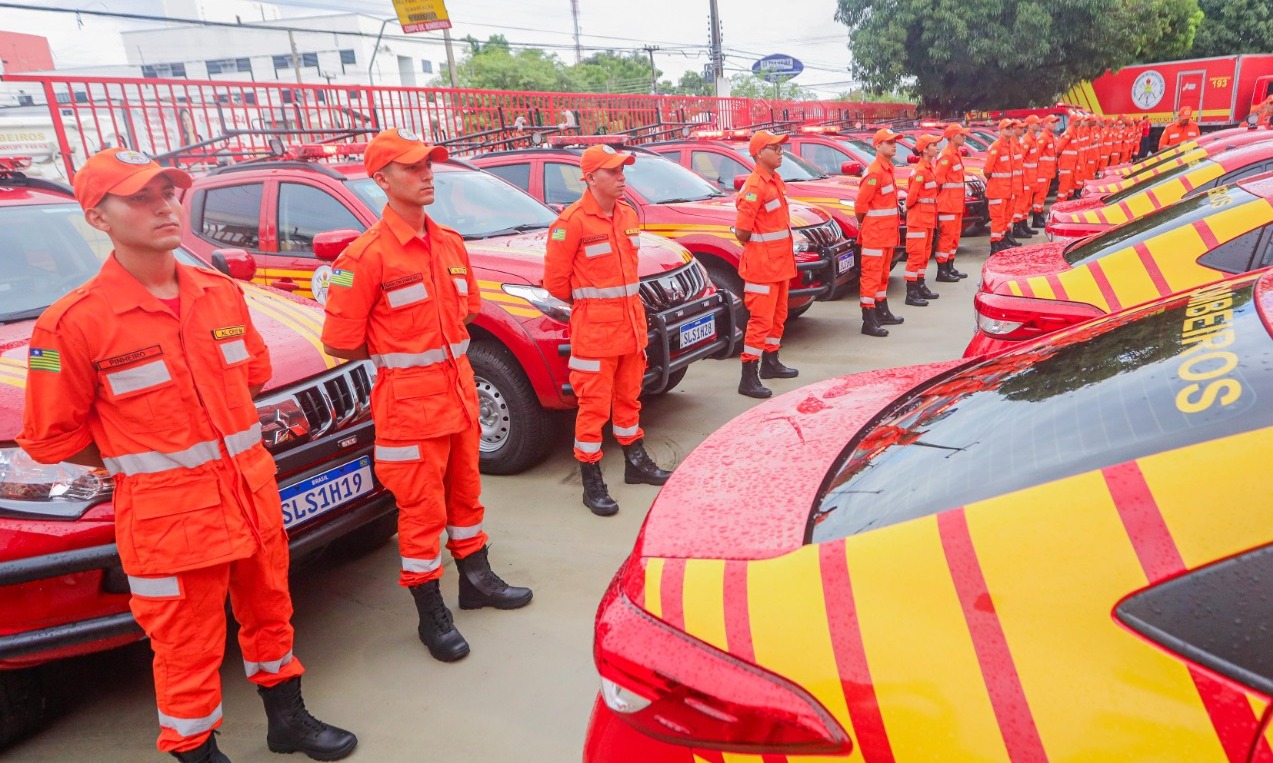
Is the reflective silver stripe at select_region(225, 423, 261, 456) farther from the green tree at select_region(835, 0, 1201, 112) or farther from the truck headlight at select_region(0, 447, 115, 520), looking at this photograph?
the green tree at select_region(835, 0, 1201, 112)

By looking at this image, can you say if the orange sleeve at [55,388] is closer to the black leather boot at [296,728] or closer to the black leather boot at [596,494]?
the black leather boot at [296,728]

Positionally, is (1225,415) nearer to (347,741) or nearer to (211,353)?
(211,353)

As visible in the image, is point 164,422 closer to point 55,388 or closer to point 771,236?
point 55,388

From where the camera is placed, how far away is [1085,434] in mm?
1394

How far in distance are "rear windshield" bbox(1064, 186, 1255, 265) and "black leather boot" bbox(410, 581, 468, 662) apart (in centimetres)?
321

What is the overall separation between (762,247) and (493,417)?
2308mm

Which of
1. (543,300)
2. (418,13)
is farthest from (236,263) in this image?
(418,13)

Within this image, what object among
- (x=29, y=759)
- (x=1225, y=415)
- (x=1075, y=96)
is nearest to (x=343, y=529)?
(x=29, y=759)

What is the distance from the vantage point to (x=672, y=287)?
4.86 metres

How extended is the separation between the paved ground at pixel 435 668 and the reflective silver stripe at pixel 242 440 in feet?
3.54

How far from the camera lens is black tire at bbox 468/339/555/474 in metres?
4.43

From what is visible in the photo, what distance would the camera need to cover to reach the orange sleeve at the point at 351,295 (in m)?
2.82

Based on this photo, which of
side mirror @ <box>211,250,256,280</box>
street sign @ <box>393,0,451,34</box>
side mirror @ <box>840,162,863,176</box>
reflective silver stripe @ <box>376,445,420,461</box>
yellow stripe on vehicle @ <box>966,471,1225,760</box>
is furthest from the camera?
street sign @ <box>393,0,451,34</box>

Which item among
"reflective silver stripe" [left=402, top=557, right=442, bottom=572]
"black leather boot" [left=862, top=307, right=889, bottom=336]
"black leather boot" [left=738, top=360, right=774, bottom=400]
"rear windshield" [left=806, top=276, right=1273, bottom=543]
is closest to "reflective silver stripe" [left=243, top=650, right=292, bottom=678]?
"reflective silver stripe" [left=402, top=557, right=442, bottom=572]
